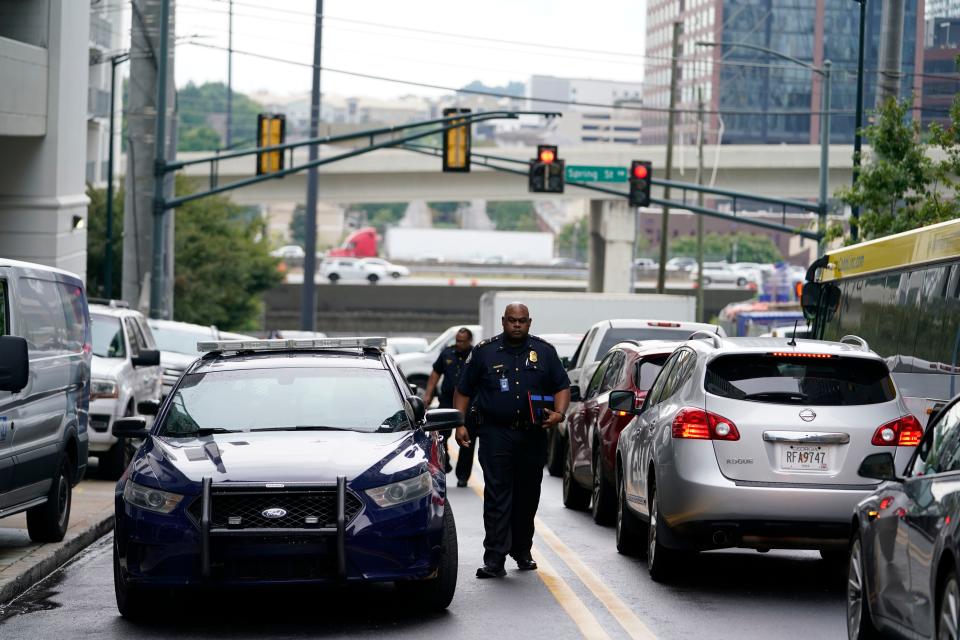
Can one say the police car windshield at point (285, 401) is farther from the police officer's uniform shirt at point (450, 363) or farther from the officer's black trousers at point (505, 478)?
the police officer's uniform shirt at point (450, 363)

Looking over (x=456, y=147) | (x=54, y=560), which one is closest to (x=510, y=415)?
(x=54, y=560)

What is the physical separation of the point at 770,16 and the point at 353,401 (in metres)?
141

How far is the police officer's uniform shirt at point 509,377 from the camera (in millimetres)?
11289

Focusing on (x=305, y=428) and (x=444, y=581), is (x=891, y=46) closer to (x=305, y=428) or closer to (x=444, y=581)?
(x=305, y=428)

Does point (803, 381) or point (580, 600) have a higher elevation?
point (803, 381)

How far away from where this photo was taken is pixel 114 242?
164 feet

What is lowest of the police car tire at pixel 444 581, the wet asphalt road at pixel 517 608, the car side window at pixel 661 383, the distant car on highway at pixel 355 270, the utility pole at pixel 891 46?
the wet asphalt road at pixel 517 608

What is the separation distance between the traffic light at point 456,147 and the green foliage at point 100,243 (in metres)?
17.9

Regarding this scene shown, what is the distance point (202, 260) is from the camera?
2201 inches

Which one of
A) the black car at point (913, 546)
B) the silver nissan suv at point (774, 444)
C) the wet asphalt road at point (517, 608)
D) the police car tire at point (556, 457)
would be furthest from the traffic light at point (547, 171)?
the black car at point (913, 546)

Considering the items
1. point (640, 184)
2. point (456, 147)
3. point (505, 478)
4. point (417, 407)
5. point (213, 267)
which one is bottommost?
point (505, 478)

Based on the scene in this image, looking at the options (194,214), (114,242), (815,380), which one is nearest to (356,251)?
(194,214)

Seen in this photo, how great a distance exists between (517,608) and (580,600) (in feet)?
1.69

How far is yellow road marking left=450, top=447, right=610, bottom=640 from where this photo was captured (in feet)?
30.3
